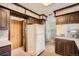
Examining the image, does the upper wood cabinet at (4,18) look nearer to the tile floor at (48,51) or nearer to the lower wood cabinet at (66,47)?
the tile floor at (48,51)

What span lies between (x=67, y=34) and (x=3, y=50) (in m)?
1.06

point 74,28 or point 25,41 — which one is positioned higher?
point 74,28

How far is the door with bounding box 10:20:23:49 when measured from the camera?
167 centimetres

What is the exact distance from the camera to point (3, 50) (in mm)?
1604

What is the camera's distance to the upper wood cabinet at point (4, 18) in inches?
62.6

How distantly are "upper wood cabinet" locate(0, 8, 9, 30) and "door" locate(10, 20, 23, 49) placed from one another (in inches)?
3.7

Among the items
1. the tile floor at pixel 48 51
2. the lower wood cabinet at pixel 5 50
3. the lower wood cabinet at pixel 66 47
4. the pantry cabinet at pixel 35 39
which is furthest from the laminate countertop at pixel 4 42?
the lower wood cabinet at pixel 66 47

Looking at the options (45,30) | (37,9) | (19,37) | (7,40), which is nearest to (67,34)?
(45,30)

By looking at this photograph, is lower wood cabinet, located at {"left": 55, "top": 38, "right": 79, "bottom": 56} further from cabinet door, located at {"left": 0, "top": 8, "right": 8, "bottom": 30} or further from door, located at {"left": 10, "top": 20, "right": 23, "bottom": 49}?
cabinet door, located at {"left": 0, "top": 8, "right": 8, "bottom": 30}

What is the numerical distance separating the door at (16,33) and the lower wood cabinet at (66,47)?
62cm

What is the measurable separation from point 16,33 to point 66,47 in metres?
0.87

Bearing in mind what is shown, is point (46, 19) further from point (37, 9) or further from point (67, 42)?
point (67, 42)

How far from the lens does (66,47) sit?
1.70 meters

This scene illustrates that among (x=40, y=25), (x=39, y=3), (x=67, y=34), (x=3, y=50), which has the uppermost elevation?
(x=39, y=3)
